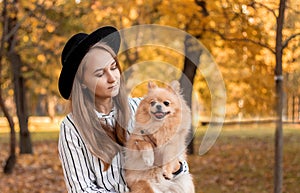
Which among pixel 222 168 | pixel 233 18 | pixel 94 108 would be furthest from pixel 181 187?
pixel 222 168

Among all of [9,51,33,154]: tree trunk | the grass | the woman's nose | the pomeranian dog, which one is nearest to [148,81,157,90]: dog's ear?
the pomeranian dog

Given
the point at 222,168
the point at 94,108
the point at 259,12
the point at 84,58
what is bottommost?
the point at 222,168

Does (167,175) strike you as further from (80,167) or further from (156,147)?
(80,167)

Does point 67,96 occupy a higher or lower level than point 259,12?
lower

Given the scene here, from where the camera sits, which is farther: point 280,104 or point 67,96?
point 280,104

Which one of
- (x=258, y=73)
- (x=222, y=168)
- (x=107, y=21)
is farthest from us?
(x=107, y=21)

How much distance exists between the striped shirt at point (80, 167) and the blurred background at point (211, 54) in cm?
315

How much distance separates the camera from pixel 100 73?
2580 millimetres

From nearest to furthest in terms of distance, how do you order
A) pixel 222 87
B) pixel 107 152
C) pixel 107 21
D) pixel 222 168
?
pixel 107 152 < pixel 222 87 < pixel 222 168 < pixel 107 21

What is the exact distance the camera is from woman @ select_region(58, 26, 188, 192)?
2537mm

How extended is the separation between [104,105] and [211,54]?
11.4ft

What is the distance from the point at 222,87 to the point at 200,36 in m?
7.28

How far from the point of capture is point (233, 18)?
8.27 m

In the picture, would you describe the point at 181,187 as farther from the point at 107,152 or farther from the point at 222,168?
the point at 222,168
